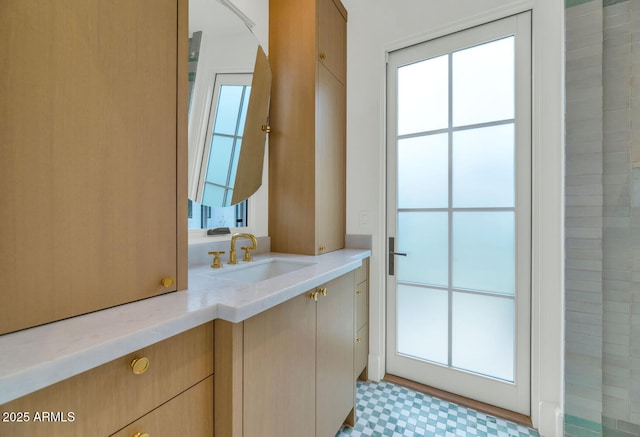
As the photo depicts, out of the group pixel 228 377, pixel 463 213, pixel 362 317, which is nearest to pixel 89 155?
pixel 228 377

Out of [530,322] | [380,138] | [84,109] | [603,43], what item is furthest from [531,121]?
[84,109]

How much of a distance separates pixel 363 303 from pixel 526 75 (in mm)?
1617

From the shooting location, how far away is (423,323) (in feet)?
5.57

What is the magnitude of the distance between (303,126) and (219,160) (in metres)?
0.55

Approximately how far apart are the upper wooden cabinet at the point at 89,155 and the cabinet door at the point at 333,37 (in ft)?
3.40

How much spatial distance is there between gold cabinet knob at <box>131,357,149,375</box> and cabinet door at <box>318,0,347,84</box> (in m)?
1.69

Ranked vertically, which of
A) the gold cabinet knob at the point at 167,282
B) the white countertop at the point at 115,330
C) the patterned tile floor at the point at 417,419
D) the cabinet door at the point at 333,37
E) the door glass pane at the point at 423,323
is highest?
the cabinet door at the point at 333,37

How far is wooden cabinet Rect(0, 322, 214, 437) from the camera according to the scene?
0.43 m

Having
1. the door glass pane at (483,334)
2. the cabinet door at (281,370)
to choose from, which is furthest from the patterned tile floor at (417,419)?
the cabinet door at (281,370)

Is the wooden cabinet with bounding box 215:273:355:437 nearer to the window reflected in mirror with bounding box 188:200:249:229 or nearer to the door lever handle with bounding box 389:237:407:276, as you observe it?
the door lever handle with bounding box 389:237:407:276

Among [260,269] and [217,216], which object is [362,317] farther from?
[217,216]

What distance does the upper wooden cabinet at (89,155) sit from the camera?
20.2 inches

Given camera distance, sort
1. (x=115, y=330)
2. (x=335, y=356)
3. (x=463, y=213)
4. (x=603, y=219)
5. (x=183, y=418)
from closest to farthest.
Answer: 1. (x=115, y=330)
2. (x=183, y=418)
3. (x=603, y=219)
4. (x=335, y=356)
5. (x=463, y=213)

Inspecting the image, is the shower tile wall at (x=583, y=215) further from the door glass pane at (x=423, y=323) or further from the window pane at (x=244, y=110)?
the window pane at (x=244, y=110)
